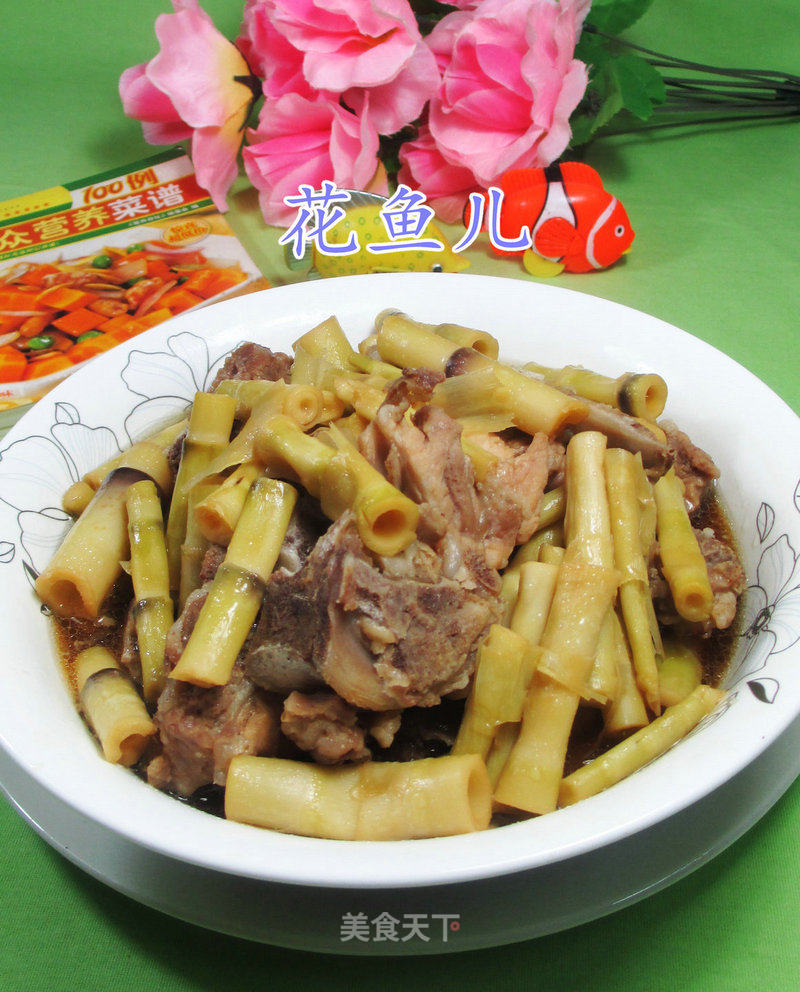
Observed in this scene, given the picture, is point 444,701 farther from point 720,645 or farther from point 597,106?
point 597,106

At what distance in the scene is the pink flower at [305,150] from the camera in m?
3.06

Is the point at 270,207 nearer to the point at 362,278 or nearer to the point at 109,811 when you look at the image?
the point at 362,278

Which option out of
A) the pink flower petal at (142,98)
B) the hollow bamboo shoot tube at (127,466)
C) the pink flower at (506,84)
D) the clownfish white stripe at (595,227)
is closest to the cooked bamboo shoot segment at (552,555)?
the hollow bamboo shoot tube at (127,466)

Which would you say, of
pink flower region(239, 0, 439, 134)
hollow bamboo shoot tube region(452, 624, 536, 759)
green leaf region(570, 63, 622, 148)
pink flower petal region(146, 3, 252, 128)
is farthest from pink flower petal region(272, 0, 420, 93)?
hollow bamboo shoot tube region(452, 624, 536, 759)

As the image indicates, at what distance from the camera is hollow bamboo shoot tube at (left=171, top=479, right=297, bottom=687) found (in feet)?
4.22

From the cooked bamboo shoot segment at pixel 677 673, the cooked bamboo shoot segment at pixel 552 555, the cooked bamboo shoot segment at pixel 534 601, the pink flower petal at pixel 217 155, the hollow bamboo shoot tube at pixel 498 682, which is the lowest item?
the cooked bamboo shoot segment at pixel 677 673

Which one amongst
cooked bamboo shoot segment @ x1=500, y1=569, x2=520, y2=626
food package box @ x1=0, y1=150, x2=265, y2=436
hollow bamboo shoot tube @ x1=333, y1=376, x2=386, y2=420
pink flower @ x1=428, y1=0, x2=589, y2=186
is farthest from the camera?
pink flower @ x1=428, y1=0, x2=589, y2=186

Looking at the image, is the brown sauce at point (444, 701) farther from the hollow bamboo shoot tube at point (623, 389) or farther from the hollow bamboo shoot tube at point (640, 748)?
the hollow bamboo shoot tube at point (623, 389)

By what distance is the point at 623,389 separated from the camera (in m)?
1.74

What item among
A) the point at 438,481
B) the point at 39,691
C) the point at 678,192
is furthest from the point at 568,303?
the point at 678,192

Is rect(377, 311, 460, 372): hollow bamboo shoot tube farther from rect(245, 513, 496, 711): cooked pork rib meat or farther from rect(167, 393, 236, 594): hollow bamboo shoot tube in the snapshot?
rect(245, 513, 496, 711): cooked pork rib meat

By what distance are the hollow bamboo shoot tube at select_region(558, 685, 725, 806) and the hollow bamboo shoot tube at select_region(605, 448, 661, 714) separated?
72 millimetres

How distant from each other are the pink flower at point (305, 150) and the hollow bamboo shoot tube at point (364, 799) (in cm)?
236

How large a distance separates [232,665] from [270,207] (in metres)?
2.31
